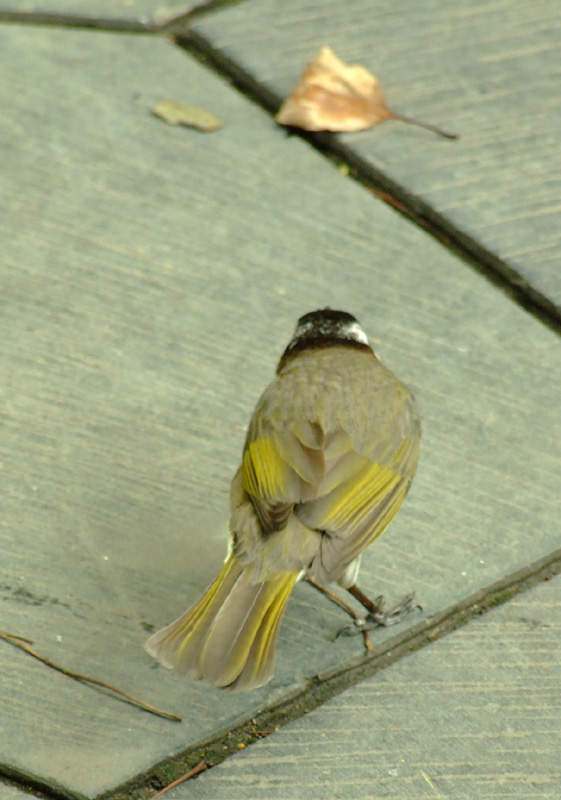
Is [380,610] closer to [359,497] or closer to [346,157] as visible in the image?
[359,497]

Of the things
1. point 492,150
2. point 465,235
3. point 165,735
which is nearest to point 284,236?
point 465,235

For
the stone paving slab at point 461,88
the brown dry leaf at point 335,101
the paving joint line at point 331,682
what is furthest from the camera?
the brown dry leaf at point 335,101

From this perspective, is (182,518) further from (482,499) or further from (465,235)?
(465,235)

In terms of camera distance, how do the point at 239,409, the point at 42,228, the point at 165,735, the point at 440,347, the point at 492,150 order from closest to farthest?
the point at 165,735 → the point at 239,409 → the point at 440,347 → the point at 42,228 → the point at 492,150

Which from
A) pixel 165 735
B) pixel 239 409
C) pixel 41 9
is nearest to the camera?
pixel 165 735

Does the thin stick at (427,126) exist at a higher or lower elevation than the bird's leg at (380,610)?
higher

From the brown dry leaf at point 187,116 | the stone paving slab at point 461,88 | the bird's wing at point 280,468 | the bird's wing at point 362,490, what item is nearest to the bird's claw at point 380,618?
the bird's wing at point 362,490

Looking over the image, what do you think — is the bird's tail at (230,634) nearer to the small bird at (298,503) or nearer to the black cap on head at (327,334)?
the small bird at (298,503)

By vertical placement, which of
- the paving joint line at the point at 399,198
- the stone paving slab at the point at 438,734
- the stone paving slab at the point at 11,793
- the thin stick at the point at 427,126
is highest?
the thin stick at the point at 427,126
